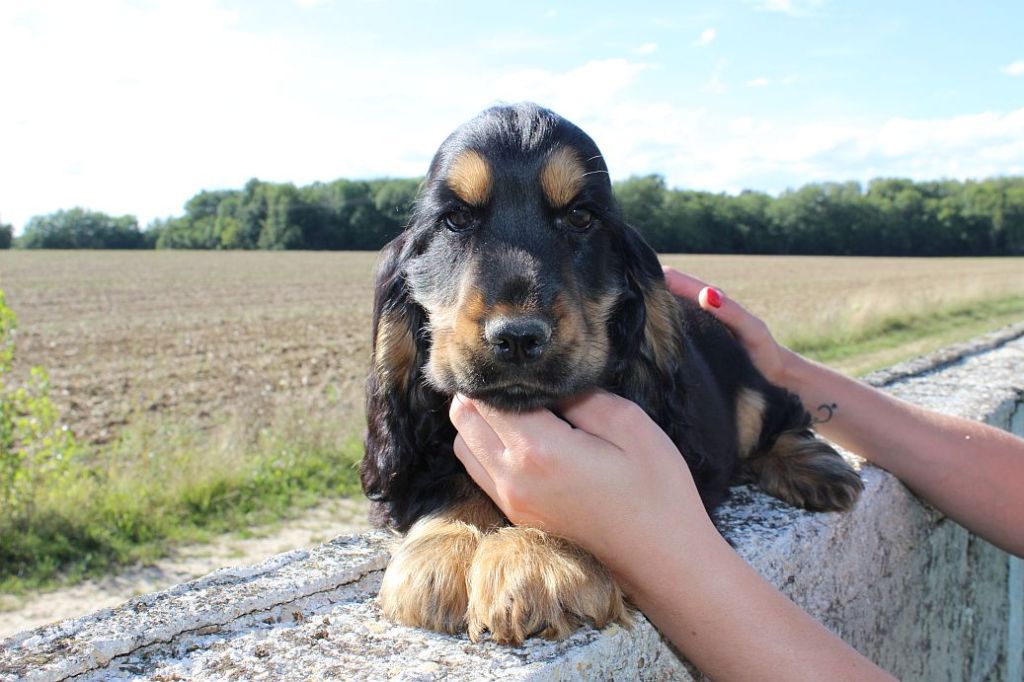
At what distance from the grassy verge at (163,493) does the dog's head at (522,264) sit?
519cm

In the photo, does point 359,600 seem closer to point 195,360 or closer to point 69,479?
point 69,479

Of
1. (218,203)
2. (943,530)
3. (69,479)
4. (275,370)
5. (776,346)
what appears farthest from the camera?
(218,203)

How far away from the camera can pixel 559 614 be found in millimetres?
1613

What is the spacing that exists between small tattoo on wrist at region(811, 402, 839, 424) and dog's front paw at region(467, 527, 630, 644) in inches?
63.1

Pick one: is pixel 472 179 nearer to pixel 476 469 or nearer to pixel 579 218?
pixel 579 218

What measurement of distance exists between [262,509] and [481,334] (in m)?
6.17

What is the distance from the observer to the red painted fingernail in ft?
9.62

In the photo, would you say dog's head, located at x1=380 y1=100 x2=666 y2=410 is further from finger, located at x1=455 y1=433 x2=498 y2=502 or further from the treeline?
the treeline

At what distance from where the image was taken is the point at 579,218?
7.57 feet

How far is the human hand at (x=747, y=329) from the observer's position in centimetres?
317

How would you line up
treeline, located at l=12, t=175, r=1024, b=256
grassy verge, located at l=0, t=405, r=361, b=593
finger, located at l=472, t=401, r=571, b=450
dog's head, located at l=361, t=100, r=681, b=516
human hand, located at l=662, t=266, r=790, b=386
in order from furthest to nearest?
treeline, located at l=12, t=175, r=1024, b=256
grassy verge, located at l=0, t=405, r=361, b=593
human hand, located at l=662, t=266, r=790, b=386
dog's head, located at l=361, t=100, r=681, b=516
finger, located at l=472, t=401, r=571, b=450

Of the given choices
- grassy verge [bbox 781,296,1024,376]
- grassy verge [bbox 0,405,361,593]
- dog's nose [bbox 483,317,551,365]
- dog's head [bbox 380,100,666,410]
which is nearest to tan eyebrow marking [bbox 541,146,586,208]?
dog's head [bbox 380,100,666,410]

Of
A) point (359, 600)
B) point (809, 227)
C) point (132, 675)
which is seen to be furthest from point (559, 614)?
point (809, 227)

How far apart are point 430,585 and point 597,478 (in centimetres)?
41
